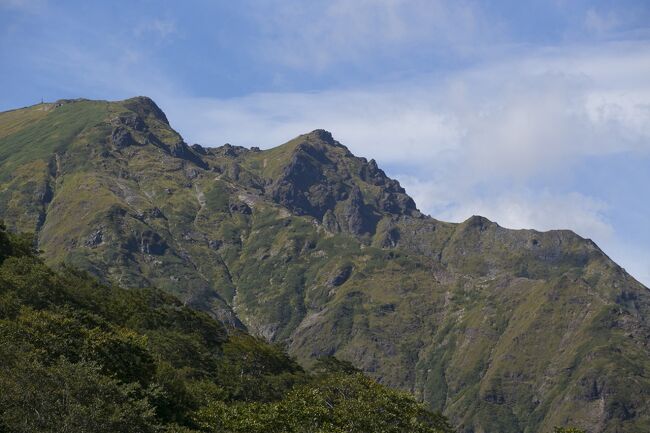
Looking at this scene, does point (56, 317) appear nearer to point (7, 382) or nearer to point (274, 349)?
point (7, 382)

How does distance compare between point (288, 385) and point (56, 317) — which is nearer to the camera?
point (56, 317)

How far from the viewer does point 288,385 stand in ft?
502

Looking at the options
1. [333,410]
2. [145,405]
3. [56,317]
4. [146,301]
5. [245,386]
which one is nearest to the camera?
[145,405]

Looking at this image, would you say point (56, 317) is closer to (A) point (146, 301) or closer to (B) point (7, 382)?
(B) point (7, 382)

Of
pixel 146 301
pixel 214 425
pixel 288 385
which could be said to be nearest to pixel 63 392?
pixel 214 425

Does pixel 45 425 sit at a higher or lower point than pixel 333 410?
lower

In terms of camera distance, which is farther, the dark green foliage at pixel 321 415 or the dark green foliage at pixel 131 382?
the dark green foliage at pixel 321 415

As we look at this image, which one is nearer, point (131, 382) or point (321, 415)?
point (321, 415)

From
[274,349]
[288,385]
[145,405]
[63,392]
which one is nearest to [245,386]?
[288,385]

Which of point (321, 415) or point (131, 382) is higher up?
point (321, 415)

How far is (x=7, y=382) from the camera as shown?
66.6 meters

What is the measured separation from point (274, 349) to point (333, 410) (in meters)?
104

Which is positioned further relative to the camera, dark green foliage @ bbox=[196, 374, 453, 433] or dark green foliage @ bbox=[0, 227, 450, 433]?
dark green foliage @ bbox=[196, 374, 453, 433]

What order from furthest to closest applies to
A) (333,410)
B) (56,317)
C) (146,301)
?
(146,301) → (56,317) → (333,410)
